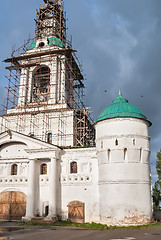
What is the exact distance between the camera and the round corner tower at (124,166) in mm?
18562

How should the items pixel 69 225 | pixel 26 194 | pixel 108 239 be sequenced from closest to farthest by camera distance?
pixel 108 239, pixel 69 225, pixel 26 194

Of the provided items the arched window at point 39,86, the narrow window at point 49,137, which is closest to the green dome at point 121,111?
the narrow window at point 49,137

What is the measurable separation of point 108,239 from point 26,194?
11.7m

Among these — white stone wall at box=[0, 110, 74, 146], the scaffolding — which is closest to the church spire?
the scaffolding

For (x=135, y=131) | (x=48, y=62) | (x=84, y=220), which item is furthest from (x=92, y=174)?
(x=48, y=62)

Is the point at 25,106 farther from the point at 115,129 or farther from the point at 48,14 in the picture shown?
the point at 48,14

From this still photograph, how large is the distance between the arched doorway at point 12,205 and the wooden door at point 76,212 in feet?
14.6

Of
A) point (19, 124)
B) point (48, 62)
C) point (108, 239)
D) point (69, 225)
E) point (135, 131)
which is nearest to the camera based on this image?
point (108, 239)

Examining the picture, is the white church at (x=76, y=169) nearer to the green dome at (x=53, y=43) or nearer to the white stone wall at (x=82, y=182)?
the white stone wall at (x=82, y=182)

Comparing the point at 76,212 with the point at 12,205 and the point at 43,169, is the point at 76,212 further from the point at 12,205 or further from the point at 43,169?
the point at 12,205

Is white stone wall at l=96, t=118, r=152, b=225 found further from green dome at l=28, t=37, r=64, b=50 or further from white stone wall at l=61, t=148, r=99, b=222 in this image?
green dome at l=28, t=37, r=64, b=50

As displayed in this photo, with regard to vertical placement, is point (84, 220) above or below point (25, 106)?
below

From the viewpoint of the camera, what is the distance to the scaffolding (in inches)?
1108

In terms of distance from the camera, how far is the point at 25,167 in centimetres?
2338
